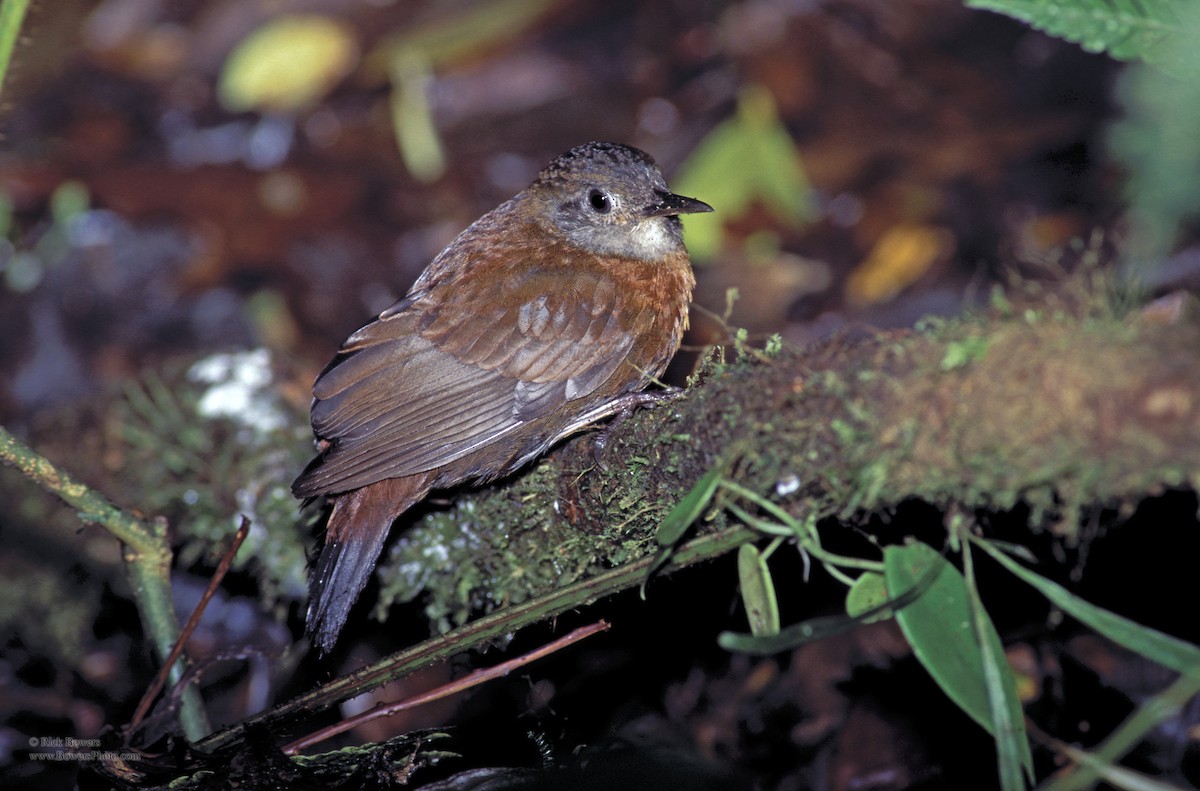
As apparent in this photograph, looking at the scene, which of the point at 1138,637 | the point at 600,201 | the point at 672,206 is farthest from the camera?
the point at 600,201

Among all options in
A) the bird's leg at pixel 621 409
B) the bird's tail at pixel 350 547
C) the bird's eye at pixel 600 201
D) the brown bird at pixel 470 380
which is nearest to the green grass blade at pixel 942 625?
the bird's leg at pixel 621 409

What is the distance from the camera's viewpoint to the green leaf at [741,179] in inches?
219

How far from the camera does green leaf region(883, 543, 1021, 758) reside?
5.66 feet

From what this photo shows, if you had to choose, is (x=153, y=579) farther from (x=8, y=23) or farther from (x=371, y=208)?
(x=371, y=208)

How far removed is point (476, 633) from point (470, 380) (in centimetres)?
98

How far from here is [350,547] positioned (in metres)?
2.95

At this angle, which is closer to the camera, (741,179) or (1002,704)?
(1002,704)

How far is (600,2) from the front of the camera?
6.59 metres

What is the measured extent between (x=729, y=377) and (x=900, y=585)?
25.0 inches

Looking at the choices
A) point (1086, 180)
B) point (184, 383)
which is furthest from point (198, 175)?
A: point (1086, 180)

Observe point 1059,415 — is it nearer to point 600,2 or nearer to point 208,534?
point 208,534

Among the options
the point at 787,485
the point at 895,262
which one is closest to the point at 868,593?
the point at 787,485

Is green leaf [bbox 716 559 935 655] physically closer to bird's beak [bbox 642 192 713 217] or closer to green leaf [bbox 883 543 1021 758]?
green leaf [bbox 883 543 1021 758]

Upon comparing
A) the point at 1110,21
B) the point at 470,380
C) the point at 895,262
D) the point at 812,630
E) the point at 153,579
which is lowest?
the point at 895,262
